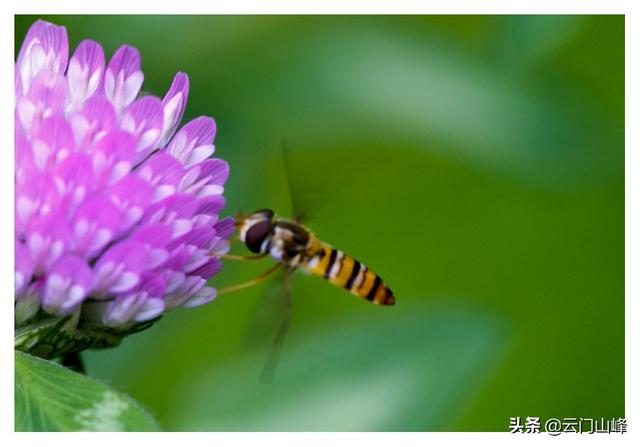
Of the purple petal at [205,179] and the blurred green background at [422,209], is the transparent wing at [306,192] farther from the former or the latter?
the blurred green background at [422,209]

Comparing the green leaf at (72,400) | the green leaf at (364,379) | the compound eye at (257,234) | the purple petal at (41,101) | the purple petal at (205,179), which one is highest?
the purple petal at (41,101)

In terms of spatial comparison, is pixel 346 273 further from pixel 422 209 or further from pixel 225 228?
pixel 422 209

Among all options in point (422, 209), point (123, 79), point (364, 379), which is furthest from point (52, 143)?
point (422, 209)

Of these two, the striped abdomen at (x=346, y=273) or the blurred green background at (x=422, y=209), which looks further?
the blurred green background at (x=422, y=209)

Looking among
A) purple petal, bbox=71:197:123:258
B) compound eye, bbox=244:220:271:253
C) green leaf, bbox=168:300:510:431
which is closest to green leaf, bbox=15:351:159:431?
purple petal, bbox=71:197:123:258

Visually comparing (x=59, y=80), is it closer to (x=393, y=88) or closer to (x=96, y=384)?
(x=96, y=384)

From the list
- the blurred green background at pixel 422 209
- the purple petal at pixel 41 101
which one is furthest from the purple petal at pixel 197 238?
the blurred green background at pixel 422 209
